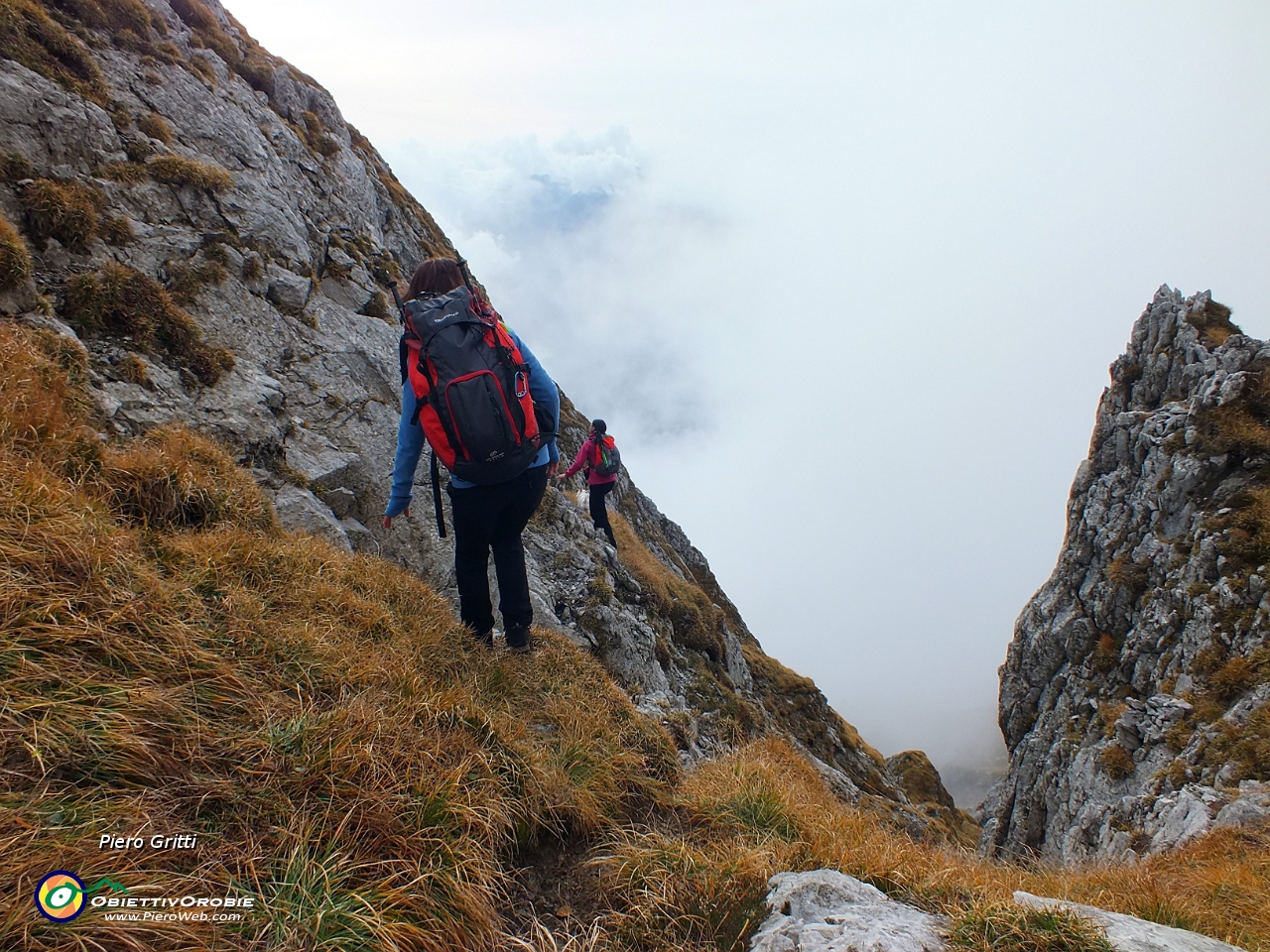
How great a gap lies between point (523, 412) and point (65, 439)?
4716mm

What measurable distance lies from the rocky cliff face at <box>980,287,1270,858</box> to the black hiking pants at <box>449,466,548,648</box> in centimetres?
1405

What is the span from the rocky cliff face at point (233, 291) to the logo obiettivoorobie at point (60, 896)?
20.5 ft

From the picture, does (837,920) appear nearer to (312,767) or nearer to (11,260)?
(312,767)

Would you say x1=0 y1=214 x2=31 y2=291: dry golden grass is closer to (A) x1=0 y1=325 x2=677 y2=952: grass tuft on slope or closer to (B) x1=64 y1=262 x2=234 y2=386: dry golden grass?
(B) x1=64 y1=262 x2=234 y2=386: dry golden grass

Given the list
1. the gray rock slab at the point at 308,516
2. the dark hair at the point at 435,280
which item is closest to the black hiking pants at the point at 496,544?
the dark hair at the point at 435,280

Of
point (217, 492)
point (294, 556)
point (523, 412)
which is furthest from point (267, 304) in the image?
point (523, 412)

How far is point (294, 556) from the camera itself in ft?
22.0

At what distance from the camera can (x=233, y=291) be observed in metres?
11.8

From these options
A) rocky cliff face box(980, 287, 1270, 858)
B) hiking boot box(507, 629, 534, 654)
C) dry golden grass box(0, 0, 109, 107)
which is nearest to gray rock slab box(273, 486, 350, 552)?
hiking boot box(507, 629, 534, 654)

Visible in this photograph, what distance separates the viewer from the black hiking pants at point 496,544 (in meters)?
6.59

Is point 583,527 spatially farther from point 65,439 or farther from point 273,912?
point 273,912

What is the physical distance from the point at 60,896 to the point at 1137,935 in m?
5.71

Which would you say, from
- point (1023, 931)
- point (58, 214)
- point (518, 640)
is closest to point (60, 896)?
point (1023, 931)

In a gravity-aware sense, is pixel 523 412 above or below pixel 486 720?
above
